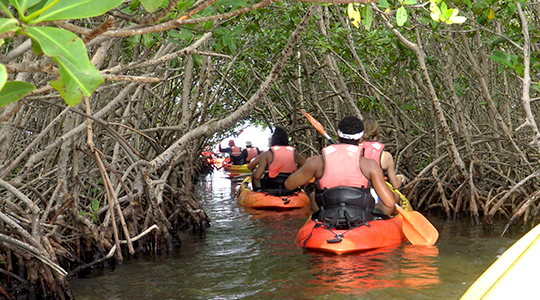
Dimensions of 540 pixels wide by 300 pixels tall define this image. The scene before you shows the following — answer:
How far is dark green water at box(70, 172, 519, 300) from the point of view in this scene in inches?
167

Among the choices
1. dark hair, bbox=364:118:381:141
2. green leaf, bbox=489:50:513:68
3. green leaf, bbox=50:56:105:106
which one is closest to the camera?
green leaf, bbox=50:56:105:106

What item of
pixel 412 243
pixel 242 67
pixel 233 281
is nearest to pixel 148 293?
pixel 233 281

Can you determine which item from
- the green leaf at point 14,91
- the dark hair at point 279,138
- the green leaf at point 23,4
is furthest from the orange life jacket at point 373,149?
the green leaf at point 23,4

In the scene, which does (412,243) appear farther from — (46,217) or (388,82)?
(388,82)

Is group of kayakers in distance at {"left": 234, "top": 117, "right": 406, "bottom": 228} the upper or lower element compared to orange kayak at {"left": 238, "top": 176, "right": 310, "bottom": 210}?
upper

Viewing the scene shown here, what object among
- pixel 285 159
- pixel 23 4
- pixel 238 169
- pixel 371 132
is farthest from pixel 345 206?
pixel 238 169

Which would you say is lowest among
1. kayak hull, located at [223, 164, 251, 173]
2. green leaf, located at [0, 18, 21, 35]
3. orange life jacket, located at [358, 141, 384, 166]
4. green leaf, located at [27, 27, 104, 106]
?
kayak hull, located at [223, 164, 251, 173]

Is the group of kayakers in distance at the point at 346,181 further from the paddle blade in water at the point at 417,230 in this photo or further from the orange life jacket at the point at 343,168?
the paddle blade in water at the point at 417,230

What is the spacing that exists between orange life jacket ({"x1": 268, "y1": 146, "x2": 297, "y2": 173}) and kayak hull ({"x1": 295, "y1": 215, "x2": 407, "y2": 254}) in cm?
305

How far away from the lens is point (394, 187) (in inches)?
229

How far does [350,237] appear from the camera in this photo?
5.14 metres

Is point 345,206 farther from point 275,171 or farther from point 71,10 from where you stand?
point 71,10

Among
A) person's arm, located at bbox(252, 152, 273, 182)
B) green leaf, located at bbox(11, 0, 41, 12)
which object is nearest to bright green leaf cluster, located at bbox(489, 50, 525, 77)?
green leaf, located at bbox(11, 0, 41, 12)

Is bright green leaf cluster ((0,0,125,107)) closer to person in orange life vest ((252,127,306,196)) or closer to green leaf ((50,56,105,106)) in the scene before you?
green leaf ((50,56,105,106))
